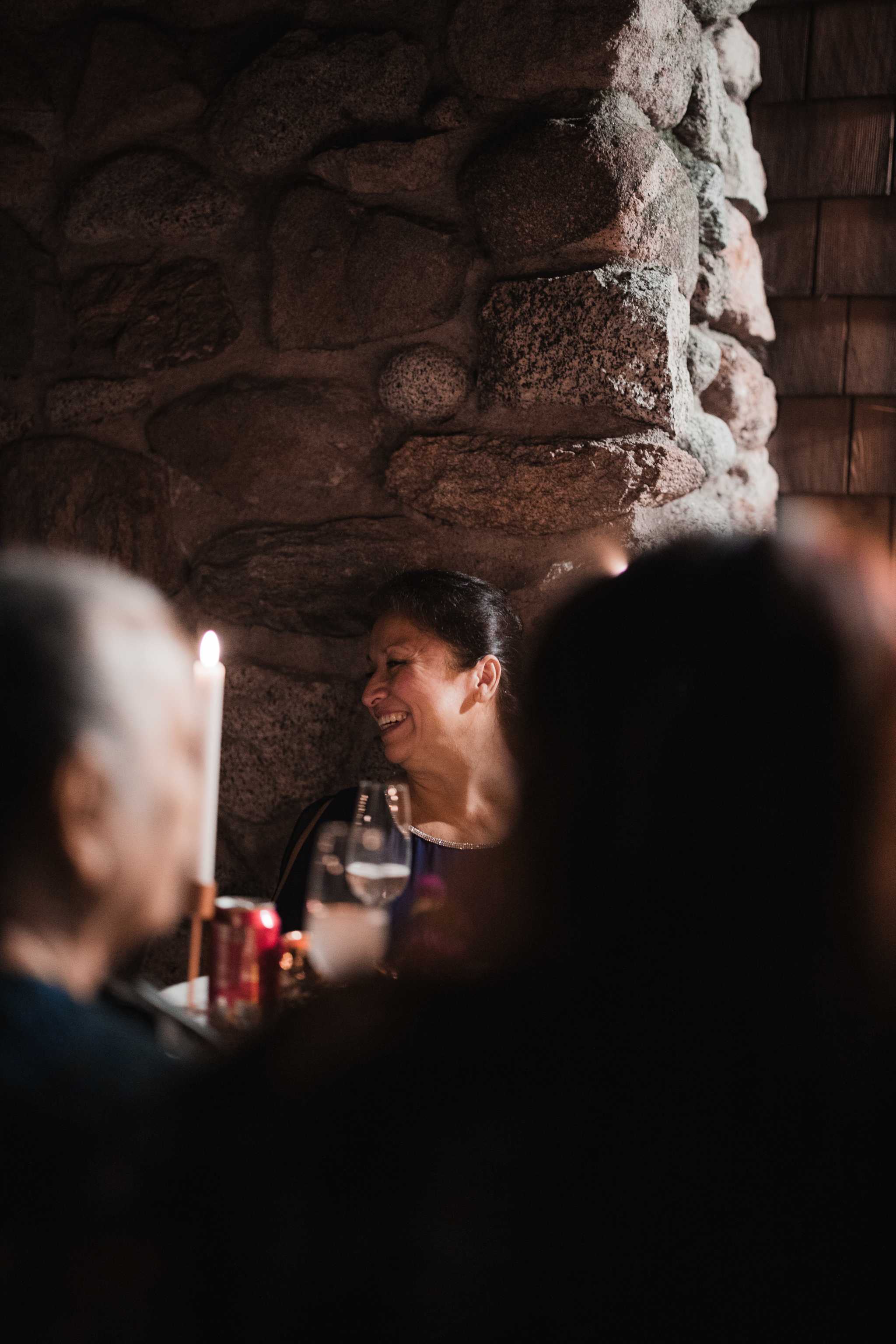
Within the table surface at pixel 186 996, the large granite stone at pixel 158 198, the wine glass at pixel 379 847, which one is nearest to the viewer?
the table surface at pixel 186 996

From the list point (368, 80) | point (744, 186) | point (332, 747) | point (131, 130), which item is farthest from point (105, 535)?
point (744, 186)

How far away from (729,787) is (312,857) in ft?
4.14

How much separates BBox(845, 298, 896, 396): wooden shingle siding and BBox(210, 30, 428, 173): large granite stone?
985 millimetres

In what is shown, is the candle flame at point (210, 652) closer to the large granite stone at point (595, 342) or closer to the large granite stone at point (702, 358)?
the large granite stone at point (595, 342)

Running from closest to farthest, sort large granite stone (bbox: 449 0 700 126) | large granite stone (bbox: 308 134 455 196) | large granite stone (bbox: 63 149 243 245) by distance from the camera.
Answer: large granite stone (bbox: 449 0 700 126), large granite stone (bbox: 308 134 455 196), large granite stone (bbox: 63 149 243 245)

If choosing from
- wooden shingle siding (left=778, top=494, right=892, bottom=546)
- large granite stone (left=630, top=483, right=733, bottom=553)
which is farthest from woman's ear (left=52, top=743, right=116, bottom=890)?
wooden shingle siding (left=778, top=494, right=892, bottom=546)

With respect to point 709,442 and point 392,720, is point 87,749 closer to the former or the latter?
point 392,720

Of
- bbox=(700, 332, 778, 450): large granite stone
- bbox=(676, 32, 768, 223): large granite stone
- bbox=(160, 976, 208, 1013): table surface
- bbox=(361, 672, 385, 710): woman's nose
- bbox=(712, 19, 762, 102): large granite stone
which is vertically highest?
bbox=(712, 19, 762, 102): large granite stone

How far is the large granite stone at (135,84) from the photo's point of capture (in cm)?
194

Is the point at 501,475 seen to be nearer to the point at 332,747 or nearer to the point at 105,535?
the point at 332,747

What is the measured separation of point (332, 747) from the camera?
6.76 feet

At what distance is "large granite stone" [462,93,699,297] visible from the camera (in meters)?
1.75

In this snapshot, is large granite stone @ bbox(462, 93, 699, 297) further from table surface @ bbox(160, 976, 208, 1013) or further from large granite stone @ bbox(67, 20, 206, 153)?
table surface @ bbox(160, 976, 208, 1013)

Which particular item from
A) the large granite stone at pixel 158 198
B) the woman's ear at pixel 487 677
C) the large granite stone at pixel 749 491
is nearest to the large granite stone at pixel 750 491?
the large granite stone at pixel 749 491
